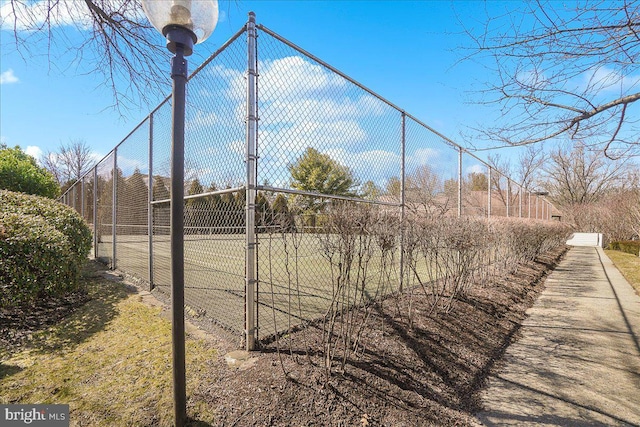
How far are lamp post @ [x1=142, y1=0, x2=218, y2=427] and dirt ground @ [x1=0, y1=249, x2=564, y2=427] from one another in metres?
0.47

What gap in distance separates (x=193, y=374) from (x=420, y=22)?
16.0 ft

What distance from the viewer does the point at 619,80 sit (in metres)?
2.77

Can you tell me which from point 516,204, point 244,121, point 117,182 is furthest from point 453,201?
point 516,204

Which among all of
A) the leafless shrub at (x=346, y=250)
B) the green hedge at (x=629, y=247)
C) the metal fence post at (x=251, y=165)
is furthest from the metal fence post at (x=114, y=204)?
the green hedge at (x=629, y=247)

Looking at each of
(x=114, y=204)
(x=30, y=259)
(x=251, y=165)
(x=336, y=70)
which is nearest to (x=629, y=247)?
(x=336, y=70)

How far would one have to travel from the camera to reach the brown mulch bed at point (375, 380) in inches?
80.7

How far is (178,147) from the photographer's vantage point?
5.95 feet

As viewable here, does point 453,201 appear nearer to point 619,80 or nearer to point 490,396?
point 619,80

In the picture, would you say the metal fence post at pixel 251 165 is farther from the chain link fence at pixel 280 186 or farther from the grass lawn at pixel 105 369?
the grass lawn at pixel 105 369

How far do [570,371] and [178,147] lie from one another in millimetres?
4174

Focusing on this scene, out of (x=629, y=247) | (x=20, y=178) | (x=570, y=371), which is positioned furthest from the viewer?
(x=629, y=247)

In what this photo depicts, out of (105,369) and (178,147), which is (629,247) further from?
(105,369)

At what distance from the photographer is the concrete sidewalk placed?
2.36 m

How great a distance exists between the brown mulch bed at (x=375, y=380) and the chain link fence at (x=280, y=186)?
1.28ft
